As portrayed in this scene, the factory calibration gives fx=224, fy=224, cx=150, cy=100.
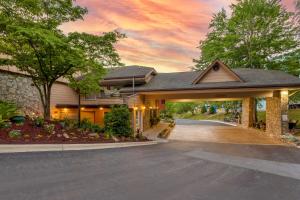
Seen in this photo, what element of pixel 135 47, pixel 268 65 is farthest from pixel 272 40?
pixel 135 47

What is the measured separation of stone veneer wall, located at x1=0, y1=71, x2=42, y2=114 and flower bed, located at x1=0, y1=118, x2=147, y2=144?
15.8 feet

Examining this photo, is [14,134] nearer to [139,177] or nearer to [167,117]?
[139,177]

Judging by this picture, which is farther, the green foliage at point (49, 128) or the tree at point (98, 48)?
the tree at point (98, 48)

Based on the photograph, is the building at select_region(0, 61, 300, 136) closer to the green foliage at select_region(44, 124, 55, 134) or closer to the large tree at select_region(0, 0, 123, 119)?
the large tree at select_region(0, 0, 123, 119)

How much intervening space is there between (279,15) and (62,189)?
29.3m

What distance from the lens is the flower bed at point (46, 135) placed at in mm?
9281

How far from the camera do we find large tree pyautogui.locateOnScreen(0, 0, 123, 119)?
10.6 meters

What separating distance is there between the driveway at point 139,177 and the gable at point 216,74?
34.7 feet

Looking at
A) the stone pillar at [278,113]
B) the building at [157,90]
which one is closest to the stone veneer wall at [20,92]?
the building at [157,90]

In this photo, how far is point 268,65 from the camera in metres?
26.6

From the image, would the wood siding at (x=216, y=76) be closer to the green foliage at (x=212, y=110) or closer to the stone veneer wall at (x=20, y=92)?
the stone veneer wall at (x=20, y=92)

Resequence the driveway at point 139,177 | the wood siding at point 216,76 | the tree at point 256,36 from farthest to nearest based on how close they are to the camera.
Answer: the tree at point 256,36 → the wood siding at point 216,76 → the driveway at point 139,177

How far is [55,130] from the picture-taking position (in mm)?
11383

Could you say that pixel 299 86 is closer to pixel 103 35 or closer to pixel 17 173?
pixel 103 35
